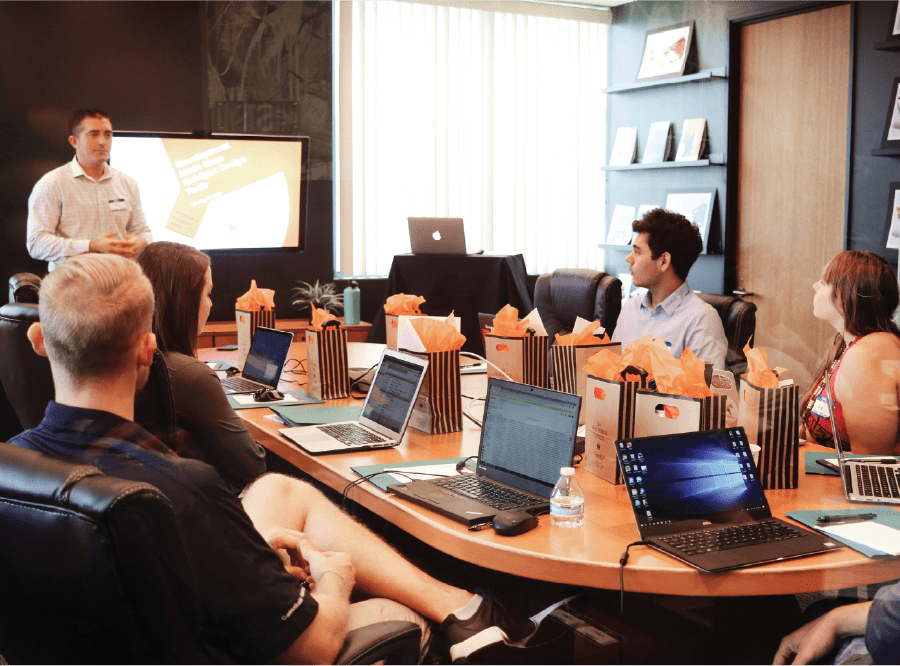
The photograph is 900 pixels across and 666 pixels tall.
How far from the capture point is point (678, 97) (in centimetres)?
527

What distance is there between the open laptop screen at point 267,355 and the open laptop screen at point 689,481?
1.55 meters

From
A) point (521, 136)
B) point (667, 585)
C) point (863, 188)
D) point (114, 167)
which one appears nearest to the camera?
point (667, 585)

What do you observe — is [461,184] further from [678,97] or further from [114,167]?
[114,167]

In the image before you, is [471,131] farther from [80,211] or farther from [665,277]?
[80,211]

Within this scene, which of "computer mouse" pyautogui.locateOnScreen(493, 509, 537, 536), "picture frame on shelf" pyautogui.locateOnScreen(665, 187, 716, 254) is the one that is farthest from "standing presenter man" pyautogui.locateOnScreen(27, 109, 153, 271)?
"picture frame on shelf" pyautogui.locateOnScreen(665, 187, 716, 254)

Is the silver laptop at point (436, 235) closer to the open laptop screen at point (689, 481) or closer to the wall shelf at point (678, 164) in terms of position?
the wall shelf at point (678, 164)

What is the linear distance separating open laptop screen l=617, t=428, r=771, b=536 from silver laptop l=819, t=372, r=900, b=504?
0.85 feet

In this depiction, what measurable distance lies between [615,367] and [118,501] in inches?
46.1

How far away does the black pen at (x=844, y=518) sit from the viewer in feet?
5.00

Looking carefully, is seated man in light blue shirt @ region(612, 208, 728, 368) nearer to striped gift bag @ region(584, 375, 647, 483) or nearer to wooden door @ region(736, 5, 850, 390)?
Result: wooden door @ region(736, 5, 850, 390)

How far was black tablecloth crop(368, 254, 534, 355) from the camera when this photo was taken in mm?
4504

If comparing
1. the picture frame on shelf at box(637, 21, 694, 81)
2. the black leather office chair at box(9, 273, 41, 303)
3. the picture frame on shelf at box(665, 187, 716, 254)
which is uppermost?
the picture frame on shelf at box(637, 21, 694, 81)

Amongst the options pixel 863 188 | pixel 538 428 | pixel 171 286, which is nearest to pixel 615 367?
pixel 538 428

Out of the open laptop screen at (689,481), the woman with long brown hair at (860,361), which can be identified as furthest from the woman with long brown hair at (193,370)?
the woman with long brown hair at (860,361)
